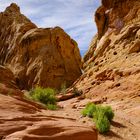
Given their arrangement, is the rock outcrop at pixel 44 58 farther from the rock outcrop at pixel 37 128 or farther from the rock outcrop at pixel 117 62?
the rock outcrop at pixel 37 128

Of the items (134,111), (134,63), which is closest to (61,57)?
(134,63)

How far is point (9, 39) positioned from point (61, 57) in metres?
9.39

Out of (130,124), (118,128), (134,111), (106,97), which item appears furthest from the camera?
(106,97)

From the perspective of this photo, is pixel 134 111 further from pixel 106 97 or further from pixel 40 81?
pixel 40 81

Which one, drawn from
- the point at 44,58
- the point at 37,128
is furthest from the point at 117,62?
the point at 37,128

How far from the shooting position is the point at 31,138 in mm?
8453

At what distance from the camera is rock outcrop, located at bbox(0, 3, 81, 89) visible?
40344mm

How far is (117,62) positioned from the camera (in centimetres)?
2830

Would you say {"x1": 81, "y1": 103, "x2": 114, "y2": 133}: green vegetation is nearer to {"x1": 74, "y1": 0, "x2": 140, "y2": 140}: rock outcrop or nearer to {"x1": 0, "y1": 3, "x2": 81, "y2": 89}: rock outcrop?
{"x1": 74, "y1": 0, "x2": 140, "y2": 140}: rock outcrop

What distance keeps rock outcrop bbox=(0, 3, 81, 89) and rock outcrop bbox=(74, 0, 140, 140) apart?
3532 millimetres

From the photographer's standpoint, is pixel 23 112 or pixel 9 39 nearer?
pixel 23 112

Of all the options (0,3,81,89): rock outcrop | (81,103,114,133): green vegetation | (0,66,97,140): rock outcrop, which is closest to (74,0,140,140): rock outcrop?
(81,103,114,133): green vegetation

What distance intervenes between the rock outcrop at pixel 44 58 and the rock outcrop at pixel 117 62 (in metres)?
3.53

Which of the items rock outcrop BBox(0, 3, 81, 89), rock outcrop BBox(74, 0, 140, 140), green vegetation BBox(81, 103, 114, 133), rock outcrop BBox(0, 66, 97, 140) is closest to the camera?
rock outcrop BBox(0, 66, 97, 140)
